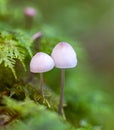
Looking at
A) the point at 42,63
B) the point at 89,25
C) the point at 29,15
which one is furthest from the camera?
the point at 89,25

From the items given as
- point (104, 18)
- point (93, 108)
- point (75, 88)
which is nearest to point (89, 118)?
point (93, 108)

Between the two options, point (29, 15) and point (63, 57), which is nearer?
point (63, 57)

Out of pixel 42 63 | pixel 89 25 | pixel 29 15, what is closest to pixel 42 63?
pixel 42 63

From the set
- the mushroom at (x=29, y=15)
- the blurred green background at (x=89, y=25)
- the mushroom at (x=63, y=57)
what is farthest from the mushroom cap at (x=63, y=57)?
the blurred green background at (x=89, y=25)

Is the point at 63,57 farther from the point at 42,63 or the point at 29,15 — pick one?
the point at 29,15

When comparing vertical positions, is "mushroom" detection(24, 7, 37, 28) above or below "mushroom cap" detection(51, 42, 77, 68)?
above

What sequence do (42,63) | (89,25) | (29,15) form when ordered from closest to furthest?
(42,63)
(29,15)
(89,25)

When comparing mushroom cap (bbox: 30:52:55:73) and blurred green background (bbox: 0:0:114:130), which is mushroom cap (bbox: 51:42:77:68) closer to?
mushroom cap (bbox: 30:52:55:73)

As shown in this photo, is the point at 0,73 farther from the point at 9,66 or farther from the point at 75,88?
the point at 75,88

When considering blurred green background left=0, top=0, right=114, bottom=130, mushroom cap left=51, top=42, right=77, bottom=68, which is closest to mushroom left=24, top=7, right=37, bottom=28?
mushroom cap left=51, top=42, right=77, bottom=68
